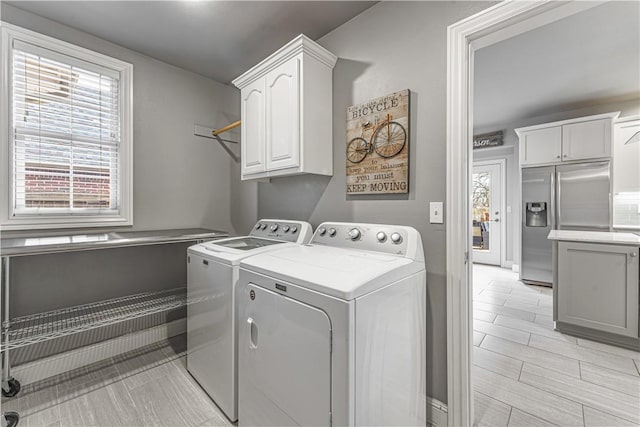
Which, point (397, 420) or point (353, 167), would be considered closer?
point (397, 420)

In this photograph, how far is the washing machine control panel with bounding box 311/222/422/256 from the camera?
4.94ft

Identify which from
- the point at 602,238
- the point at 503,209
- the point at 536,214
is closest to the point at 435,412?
the point at 602,238

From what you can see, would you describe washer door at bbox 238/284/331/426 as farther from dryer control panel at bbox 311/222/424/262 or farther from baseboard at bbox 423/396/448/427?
baseboard at bbox 423/396/448/427

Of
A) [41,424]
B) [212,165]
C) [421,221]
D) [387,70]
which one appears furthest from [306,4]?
[41,424]

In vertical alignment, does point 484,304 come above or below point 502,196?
below

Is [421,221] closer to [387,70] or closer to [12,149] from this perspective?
[387,70]

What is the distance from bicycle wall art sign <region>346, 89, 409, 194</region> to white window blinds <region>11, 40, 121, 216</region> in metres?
1.98

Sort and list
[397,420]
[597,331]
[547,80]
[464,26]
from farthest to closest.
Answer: [547,80] → [597,331] → [464,26] → [397,420]

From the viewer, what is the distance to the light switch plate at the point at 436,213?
1511mm

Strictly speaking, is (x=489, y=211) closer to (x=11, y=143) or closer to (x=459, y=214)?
(x=459, y=214)

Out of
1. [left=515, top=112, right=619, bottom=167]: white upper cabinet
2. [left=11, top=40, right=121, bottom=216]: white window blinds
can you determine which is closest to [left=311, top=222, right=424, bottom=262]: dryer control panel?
[left=11, top=40, right=121, bottom=216]: white window blinds

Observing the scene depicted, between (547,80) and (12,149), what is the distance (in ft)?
16.3

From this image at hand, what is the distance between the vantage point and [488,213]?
5.45 metres

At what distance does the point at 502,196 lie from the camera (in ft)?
17.1
